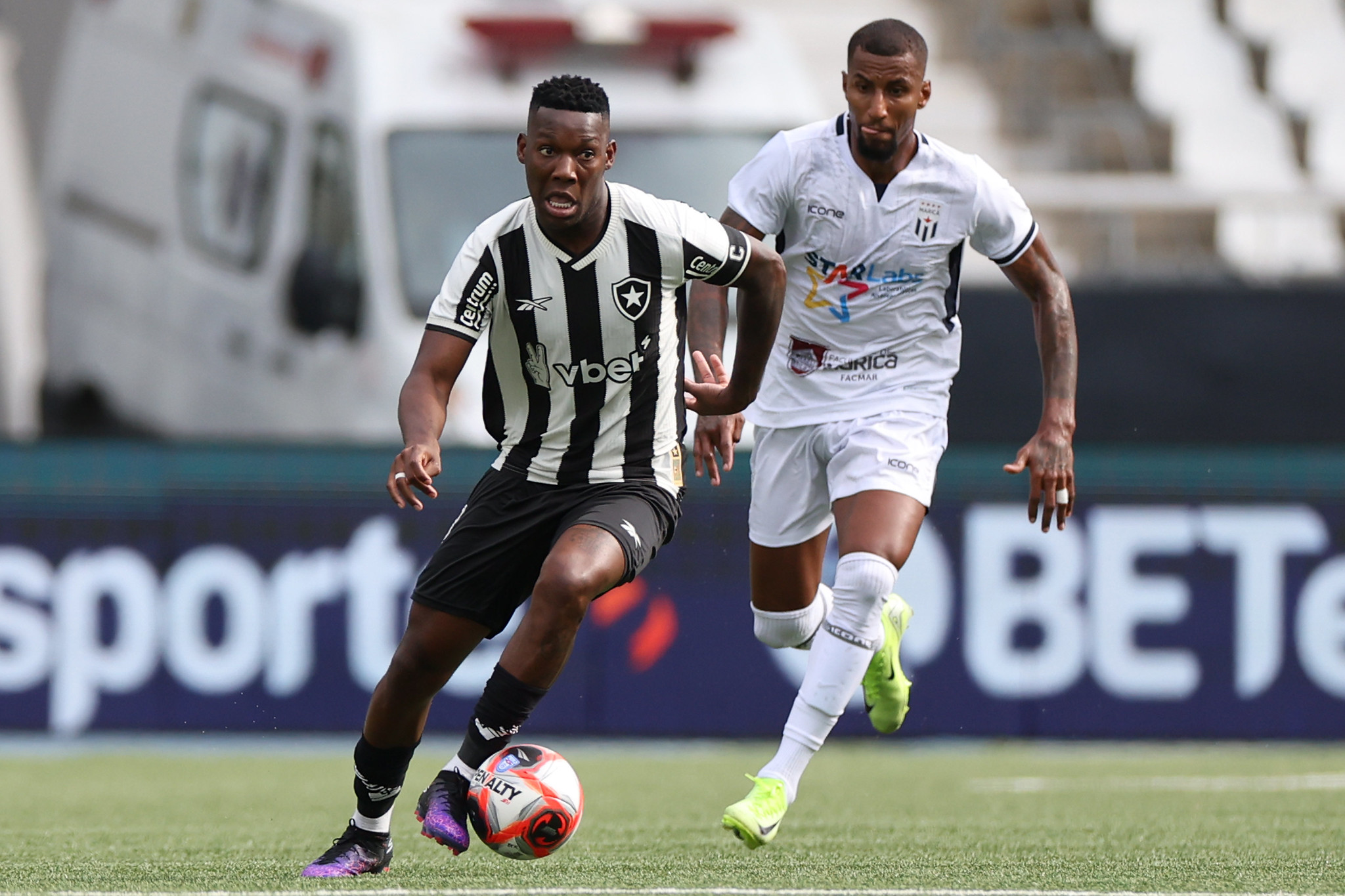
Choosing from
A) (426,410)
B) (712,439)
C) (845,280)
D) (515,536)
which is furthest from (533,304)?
(845,280)

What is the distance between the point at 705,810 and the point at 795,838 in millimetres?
1206

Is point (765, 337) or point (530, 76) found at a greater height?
point (530, 76)

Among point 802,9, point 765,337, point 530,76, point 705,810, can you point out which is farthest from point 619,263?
point 802,9

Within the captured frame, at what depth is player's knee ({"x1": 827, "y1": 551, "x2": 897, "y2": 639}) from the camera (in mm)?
6160

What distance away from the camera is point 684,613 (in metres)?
11.4

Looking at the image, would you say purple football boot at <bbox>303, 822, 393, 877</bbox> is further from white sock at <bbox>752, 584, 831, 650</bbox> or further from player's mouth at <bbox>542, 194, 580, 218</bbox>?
player's mouth at <bbox>542, 194, 580, 218</bbox>

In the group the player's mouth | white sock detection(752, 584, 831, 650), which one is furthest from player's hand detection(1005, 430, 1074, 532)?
the player's mouth

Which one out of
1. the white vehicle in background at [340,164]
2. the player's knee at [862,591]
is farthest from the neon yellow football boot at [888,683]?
the white vehicle in background at [340,164]

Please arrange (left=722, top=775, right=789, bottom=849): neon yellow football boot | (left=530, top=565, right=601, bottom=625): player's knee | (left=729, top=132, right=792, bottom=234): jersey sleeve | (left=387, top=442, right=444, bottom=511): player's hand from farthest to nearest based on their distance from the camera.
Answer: (left=729, top=132, right=792, bottom=234): jersey sleeve
(left=722, top=775, right=789, bottom=849): neon yellow football boot
(left=530, top=565, right=601, bottom=625): player's knee
(left=387, top=442, right=444, bottom=511): player's hand

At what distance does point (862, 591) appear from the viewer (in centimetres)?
616

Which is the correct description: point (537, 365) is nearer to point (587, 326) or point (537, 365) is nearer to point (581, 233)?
point (587, 326)

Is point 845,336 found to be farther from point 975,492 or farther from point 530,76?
point 530,76

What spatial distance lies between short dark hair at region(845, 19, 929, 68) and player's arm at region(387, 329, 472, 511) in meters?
1.49

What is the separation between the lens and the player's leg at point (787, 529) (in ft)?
22.6
